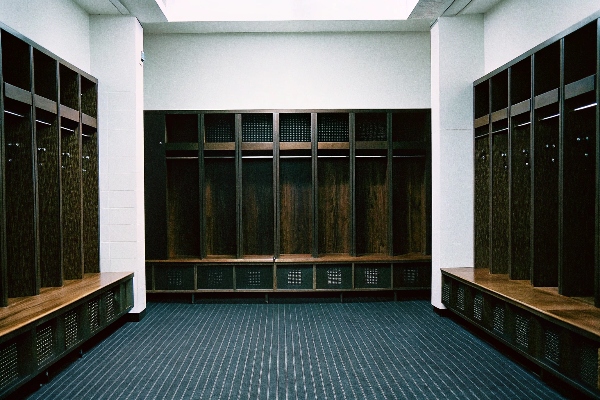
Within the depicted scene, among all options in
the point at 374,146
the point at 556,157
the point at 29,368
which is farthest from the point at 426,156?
the point at 29,368

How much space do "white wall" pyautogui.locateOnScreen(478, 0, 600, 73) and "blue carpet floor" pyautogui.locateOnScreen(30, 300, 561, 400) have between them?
8.08 ft

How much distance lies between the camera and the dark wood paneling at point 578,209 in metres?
3.31

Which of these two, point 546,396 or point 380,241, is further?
point 380,241

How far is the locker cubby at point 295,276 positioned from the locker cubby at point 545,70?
285 centimetres

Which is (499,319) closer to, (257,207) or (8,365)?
(257,207)

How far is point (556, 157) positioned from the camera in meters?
3.75

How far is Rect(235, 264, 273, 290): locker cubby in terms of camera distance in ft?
17.6

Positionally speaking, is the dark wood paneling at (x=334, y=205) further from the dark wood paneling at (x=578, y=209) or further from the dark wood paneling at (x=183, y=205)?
the dark wood paneling at (x=578, y=209)

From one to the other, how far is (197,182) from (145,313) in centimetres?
160

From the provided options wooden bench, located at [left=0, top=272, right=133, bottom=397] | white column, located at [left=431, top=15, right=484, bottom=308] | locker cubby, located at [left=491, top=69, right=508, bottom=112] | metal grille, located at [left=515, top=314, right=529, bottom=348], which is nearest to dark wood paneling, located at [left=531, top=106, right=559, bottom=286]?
metal grille, located at [left=515, top=314, right=529, bottom=348]

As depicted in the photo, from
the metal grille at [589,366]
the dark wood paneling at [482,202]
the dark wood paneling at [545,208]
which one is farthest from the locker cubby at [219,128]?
the metal grille at [589,366]

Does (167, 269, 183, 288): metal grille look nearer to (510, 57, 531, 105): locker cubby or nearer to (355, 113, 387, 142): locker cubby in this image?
(355, 113, 387, 142): locker cubby

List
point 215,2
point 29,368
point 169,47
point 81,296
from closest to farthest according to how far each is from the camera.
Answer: point 29,368, point 81,296, point 215,2, point 169,47

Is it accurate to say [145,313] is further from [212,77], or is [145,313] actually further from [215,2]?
[215,2]
